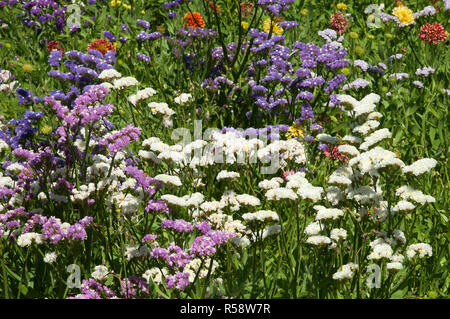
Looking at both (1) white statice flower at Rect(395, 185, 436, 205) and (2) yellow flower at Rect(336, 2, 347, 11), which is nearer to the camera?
(1) white statice flower at Rect(395, 185, 436, 205)

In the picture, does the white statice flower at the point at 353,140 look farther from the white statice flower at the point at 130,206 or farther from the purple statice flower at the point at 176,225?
the white statice flower at the point at 130,206

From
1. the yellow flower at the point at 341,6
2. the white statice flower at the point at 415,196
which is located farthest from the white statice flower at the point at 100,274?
the yellow flower at the point at 341,6

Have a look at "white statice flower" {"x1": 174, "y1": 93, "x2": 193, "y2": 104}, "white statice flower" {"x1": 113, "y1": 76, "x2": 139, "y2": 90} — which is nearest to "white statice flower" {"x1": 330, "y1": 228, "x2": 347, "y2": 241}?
"white statice flower" {"x1": 113, "y1": 76, "x2": 139, "y2": 90}

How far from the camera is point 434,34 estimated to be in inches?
197

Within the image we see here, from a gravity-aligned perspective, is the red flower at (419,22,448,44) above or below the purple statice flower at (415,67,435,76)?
above

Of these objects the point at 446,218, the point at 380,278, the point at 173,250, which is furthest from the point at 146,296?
the point at 446,218

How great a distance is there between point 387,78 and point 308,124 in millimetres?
1326

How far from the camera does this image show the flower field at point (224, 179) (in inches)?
107

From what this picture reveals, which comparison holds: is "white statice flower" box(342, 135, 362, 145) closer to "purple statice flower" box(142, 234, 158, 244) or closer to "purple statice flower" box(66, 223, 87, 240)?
"purple statice flower" box(142, 234, 158, 244)

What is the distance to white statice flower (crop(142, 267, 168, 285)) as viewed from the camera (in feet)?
8.74

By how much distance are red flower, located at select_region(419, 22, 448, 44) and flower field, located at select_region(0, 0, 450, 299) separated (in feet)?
0.04

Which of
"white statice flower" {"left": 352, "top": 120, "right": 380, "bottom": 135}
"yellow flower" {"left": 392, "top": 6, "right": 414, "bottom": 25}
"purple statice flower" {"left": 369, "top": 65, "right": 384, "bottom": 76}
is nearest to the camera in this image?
"white statice flower" {"left": 352, "top": 120, "right": 380, "bottom": 135}

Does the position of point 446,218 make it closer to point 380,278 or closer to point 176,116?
point 380,278

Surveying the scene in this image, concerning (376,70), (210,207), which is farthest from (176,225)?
(376,70)
